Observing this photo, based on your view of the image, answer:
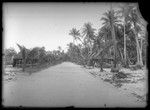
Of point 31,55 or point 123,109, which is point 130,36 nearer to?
point 31,55

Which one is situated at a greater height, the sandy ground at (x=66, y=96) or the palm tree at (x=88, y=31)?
the palm tree at (x=88, y=31)

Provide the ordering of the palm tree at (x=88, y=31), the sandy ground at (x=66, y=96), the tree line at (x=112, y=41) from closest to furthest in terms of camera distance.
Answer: the sandy ground at (x=66, y=96) < the tree line at (x=112, y=41) < the palm tree at (x=88, y=31)

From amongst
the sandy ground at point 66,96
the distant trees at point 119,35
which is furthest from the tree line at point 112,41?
the sandy ground at point 66,96

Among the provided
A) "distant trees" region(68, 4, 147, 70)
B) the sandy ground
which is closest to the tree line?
"distant trees" region(68, 4, 147, 70)

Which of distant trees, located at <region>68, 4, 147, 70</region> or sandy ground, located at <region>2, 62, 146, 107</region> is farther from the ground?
distant trees, located at <region>68, 4, 147, 70</region>

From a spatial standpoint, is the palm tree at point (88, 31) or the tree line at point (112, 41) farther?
the palm tree at point (88, 31)

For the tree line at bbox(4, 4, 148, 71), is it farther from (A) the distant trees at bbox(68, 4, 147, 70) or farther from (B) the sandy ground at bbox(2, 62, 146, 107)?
(B) the sandy ground at bbox(2, 62, 146, 107)

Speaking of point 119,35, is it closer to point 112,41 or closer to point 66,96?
point 112,41

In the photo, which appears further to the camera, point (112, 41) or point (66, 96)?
point (112, 41)

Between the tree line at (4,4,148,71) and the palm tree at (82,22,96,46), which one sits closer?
the tree line at (4,4,148,71)

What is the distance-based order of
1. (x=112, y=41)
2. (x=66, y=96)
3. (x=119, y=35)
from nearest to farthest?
(x=66, y=96) < (x=112, y=41) < (x=119, y=35)

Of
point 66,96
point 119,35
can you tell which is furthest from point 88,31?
point 66,96

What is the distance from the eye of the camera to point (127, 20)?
35.9m

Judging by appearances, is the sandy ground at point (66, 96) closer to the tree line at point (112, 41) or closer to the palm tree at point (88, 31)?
the tree line at point (112, 41)
